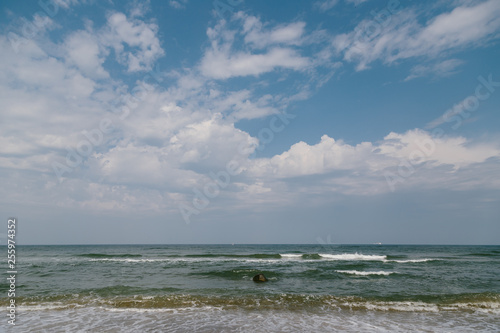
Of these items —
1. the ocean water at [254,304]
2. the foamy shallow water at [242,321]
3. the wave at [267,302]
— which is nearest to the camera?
the foamy shallow water at [242,321]

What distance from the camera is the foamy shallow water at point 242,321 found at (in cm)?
907

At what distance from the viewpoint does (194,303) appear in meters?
12.7

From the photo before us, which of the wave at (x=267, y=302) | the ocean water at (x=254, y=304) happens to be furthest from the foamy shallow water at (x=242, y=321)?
the wave at (x=267, y=302)

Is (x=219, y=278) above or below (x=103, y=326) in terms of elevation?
below

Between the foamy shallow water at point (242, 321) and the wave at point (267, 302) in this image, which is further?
the wave at point (267, 302)

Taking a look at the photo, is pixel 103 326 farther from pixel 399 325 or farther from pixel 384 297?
pixel 384 297

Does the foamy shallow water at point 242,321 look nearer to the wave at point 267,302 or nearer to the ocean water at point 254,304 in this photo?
the ocean water at point 254,304

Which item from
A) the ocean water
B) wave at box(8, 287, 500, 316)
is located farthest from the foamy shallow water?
wave at box(8, 287, 500, 316)

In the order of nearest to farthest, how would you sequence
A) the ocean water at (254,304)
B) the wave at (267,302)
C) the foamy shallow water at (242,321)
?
the foamy shallow water at (242,321), the ocean water at (254,304), the wave at (267,302)

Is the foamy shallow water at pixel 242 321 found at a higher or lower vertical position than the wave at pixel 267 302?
higher

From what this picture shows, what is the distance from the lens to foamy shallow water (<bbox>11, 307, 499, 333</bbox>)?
9.07 metres

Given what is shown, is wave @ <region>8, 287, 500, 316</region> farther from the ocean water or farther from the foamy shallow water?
the foamy shallow water

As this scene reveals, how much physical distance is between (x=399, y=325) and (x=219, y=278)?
13.6m

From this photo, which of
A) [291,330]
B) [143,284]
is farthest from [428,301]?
[143,284]
